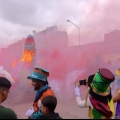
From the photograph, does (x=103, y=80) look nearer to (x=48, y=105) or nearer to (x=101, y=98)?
(x=101, y=98)

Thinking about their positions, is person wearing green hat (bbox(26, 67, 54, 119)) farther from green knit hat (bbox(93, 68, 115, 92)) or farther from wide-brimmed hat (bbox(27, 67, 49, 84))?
green knit hat (bbox(93, 68, 115, 92))

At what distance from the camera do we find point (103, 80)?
8.05ft

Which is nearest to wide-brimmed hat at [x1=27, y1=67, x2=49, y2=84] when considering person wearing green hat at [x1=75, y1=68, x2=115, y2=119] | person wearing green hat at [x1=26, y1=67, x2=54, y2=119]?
person wearing green hat at [x1=26, y1=67, x2=54, y2=119]

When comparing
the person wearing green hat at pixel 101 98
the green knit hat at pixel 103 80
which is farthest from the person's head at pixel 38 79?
the green knit hat at pixel 103 80

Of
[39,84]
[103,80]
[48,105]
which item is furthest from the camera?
[39,84]

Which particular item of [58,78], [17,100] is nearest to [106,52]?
[58,78]

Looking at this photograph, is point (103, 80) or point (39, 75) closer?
point (103, 80)

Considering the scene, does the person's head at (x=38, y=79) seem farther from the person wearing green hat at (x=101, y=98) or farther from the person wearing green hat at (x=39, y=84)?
the person wearing green hat at (x=101, y=98)

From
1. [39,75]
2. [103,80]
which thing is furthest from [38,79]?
[103,80]

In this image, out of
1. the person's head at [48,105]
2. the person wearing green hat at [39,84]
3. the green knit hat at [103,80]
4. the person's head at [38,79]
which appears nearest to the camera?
the person's head at [48,105]

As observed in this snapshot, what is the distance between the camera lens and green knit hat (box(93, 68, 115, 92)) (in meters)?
2.45

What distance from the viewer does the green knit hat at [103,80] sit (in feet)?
8.04

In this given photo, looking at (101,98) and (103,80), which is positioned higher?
(103,80)

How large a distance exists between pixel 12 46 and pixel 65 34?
459 cm
